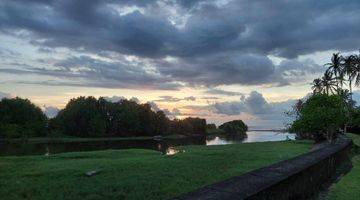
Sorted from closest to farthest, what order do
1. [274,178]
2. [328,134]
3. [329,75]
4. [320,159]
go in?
[274,178], [320,159], [328,134], [329,75]

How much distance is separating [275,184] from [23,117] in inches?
4989

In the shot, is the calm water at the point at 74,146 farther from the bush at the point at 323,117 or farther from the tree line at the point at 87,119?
the tree line at the point at 87,119

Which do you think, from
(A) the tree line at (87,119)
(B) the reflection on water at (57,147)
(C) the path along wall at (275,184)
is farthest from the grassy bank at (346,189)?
(A) the tree line at (87,119)

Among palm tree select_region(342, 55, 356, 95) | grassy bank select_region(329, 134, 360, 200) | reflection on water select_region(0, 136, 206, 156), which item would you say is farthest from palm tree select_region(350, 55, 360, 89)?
grassy bank select_region(329, 134, 360, 200)

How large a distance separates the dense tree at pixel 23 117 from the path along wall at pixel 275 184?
370 feet

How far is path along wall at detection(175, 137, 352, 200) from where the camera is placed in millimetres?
8188

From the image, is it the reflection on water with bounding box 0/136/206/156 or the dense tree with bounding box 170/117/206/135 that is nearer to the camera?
the reflection on water with bounding box 0/136/206/156

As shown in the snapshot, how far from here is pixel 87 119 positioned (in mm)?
138500

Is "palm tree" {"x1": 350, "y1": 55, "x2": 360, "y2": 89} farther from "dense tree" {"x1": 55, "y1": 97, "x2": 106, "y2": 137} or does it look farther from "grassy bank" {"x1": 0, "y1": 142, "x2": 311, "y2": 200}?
"dense tree" {"x1": 55, "y1": 97, "x2": 106, "y2": 137}

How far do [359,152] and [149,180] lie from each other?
21950 mm

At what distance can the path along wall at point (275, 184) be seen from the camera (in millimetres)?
8188

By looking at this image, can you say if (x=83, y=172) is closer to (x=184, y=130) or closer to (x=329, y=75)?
(x=329, y=75)

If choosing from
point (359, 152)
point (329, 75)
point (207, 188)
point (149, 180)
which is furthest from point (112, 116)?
point (207, 188)

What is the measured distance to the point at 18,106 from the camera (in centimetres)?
12788
